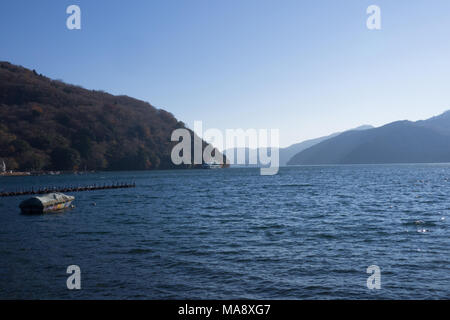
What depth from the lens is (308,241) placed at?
24609mm

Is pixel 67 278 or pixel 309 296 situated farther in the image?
pixel 67 278

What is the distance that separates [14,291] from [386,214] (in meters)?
34.4

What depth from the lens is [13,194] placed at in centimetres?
7425

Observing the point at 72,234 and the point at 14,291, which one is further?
the point at 72,234
